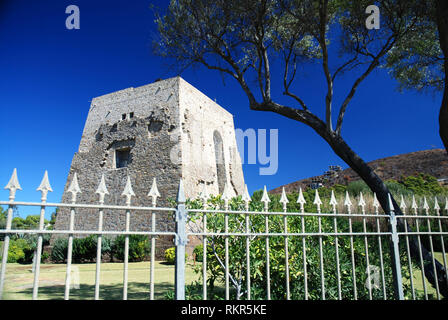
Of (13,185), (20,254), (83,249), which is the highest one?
(13,185)

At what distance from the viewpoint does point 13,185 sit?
84.6 inches

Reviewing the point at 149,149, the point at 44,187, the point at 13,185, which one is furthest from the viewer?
the point at 149,149

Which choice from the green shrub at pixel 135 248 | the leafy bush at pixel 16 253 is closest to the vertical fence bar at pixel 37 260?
the green shrub at pixel 135 248

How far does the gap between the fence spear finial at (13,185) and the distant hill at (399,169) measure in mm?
29502

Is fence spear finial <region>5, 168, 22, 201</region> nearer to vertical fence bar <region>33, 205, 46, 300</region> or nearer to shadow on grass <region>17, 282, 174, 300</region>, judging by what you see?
vertical fence bar <region>33, 205, 46, 300</region>

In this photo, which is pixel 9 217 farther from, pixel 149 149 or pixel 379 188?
pixel 149 149

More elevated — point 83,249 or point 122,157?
point 122,157

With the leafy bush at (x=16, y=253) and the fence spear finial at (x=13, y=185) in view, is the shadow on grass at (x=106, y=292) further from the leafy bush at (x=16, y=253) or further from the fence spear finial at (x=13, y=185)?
the leafy bush at (x=16, y=253)

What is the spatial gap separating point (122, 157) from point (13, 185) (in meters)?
13.8

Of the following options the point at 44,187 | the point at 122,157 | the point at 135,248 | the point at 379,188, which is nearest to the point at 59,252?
the point at 135,248

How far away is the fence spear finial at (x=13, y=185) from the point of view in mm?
2115

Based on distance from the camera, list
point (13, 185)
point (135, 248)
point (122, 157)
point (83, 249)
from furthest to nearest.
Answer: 1. point (122, 157)
2. point (83, 249)
3. point (135, 248)
4. point (13, 185)

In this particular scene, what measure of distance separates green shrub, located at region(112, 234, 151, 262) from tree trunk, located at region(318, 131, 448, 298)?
880 cm

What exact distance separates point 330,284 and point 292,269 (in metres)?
0.66
